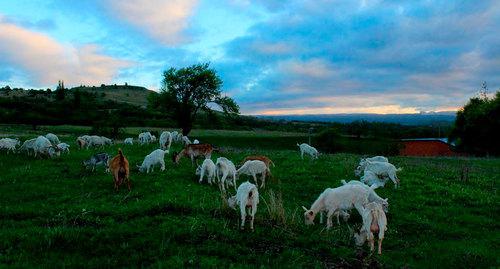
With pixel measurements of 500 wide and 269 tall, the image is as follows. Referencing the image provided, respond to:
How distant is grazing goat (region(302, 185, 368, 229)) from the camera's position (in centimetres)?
1367

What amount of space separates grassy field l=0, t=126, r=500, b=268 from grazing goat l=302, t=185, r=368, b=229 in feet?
1.55

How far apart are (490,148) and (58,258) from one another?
78.7m

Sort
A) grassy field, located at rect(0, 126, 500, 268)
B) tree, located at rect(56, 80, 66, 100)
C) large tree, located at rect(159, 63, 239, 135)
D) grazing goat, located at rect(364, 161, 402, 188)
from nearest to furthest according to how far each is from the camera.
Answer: grassy field, located at rect(0, 126, 500, 268) < grazing goat, located at rect(364, 161, 402, 188) < large tree, located at rect(159, 63, 239, 135) < tree, located at rect(56, 80, 66, 100)

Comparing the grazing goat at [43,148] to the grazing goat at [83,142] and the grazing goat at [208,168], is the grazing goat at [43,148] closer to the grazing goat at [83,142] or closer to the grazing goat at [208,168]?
the grazing goat at [83,142]

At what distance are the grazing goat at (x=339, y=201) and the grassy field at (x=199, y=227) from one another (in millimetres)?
473

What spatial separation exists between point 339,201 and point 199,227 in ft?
14.7

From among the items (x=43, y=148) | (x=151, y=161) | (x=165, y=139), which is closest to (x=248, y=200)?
(x=151, y=161)

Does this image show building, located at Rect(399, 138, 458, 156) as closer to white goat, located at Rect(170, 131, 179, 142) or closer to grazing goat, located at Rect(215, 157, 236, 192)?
white goat, located at Rect(170, 131, 179, 142)

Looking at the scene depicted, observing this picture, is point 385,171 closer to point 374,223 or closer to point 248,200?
point 374,223

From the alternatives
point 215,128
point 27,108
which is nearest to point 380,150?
point 215,128

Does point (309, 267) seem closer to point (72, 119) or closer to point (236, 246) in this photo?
point (236, 246)

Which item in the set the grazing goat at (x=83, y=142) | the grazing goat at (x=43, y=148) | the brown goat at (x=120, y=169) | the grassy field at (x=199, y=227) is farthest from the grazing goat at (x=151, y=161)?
the grazing goat at (x=83, y=142)

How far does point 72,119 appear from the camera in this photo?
8975 centimetres

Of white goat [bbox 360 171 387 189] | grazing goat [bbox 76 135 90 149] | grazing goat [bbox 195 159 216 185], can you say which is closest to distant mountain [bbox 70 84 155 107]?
grazing goat [bbox 76 135 90 149]
